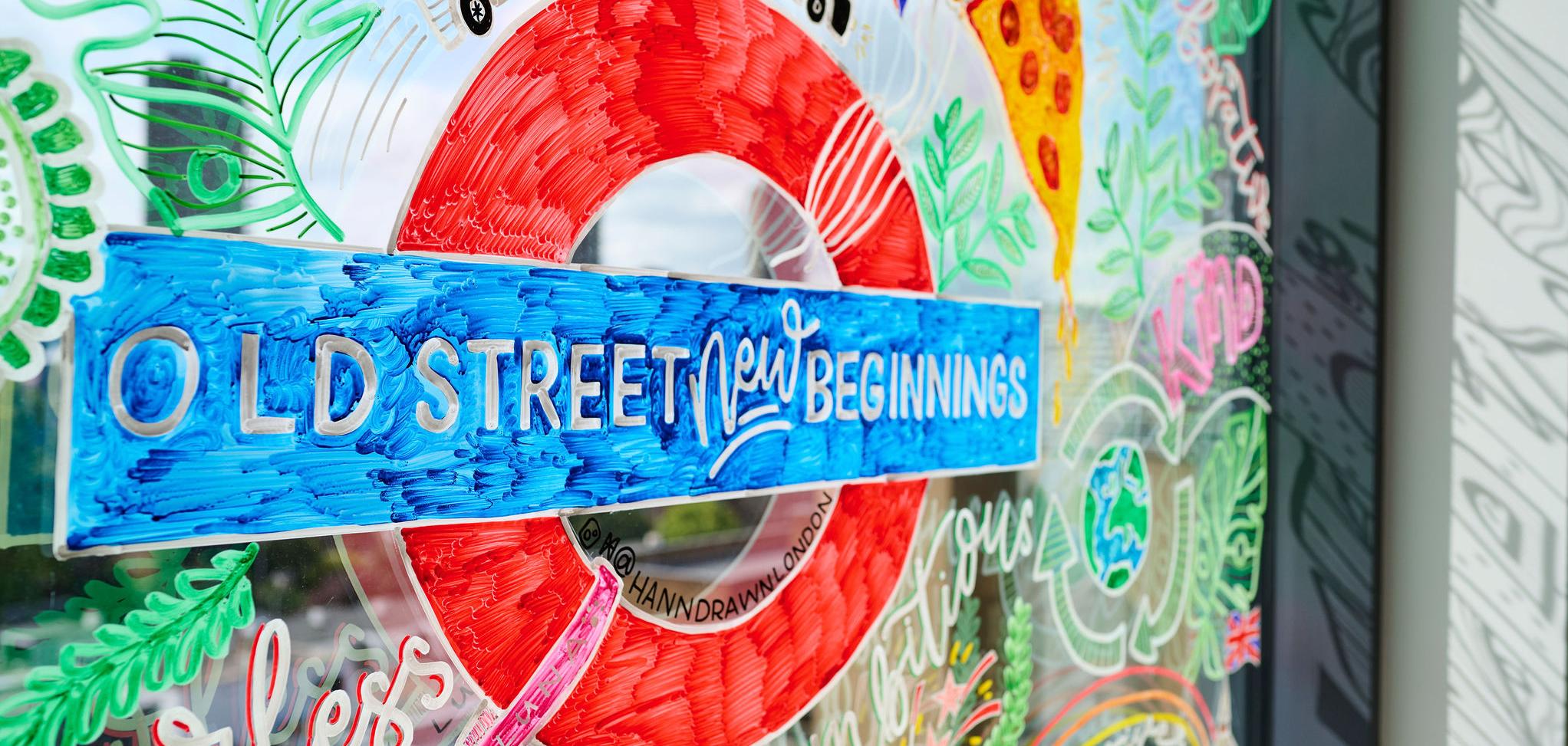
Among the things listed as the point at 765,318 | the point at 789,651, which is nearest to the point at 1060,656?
the point at 789,651

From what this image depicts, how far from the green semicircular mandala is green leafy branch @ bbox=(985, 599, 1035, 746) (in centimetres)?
85

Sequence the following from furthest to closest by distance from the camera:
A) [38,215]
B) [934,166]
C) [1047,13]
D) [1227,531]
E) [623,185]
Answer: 1. [1227,531]
2. [1047,13]
3. [934,166]
4. [623,185]
5. [38,215]

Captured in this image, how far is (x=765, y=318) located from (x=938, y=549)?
0.31 metres

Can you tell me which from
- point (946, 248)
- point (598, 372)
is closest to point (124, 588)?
point (598, 372)

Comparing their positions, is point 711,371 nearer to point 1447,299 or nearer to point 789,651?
point 789,651

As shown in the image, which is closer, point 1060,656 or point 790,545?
point 790,545

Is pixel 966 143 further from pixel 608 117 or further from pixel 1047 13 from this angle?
pixel 608 117

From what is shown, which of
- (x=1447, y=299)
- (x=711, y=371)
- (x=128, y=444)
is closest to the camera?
(x=128, y=444)

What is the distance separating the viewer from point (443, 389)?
633 millimetres

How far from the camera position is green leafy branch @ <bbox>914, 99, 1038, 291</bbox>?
96 centimetres

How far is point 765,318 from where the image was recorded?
0.81 m

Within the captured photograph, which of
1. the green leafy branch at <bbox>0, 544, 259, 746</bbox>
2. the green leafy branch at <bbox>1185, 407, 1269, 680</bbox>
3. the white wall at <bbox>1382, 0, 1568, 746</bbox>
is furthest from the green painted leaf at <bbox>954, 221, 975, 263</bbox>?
the white wall at <bbox>1382, 0, 1568, 746</bbox>

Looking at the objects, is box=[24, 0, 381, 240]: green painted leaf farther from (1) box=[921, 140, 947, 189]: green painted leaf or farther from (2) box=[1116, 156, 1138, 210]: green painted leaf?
(2) box=[1116, 156, 1138, 210]: green painted leaf

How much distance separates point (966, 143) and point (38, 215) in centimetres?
75
